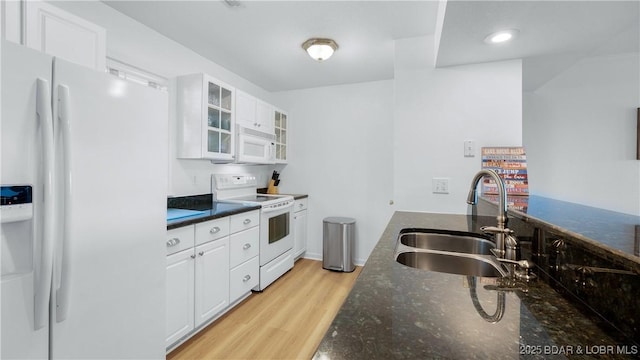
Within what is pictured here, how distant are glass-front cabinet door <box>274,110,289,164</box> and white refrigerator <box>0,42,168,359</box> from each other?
2.21m

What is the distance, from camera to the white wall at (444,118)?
1959 mm

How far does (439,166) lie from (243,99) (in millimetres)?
2106

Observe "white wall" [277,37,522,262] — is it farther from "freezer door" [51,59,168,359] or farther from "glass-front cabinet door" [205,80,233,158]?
"freezer door" [51,59,168,359]

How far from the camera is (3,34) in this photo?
43.5 inches

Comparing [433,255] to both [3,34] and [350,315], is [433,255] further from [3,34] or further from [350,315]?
[3,34]

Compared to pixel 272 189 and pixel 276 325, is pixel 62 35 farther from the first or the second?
pixel 272 189

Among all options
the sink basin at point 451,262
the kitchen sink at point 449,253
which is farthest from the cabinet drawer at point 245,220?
the sink basin at point 451,262

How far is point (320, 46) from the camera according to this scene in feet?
7.46

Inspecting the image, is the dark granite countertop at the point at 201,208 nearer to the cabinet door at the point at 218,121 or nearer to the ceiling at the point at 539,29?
the cabinet door at the point at 218,121

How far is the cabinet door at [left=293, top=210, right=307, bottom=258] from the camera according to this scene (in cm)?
343

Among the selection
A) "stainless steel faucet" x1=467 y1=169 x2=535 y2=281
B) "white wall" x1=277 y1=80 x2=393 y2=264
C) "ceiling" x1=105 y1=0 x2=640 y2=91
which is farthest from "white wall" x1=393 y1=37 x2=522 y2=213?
"white wall" x1=277 y1=80 x2=393 y2=264

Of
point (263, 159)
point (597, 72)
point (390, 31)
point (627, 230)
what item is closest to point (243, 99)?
point (263, 159)

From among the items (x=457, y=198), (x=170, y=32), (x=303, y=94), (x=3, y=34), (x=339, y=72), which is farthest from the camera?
(x=303, y=94)

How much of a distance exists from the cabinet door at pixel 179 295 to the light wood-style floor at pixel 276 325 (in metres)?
0.18
